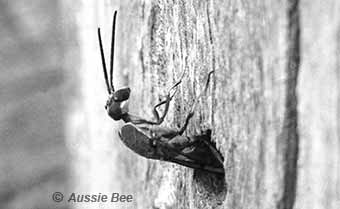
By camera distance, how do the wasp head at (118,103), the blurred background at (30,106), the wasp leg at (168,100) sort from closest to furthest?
the wasp leg at (168,100) < the wasp head at (118,103) < the blurred background at (30,106)

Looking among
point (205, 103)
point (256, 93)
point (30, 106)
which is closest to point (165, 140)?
point (205, 103)

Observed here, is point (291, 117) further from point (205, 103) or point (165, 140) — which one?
point (165, 140)

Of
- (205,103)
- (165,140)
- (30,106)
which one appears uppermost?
(205,103)

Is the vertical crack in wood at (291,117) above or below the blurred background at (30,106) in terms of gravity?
above

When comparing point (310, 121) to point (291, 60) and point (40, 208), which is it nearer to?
point (291, 60)

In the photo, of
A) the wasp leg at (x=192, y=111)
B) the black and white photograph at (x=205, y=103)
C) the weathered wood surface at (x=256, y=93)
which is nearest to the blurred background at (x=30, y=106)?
the black and white photograph at (x=205, y=103)

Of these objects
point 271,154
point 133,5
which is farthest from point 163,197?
point 271,154

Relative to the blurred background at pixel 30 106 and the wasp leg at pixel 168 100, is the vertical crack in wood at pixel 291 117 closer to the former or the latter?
the wasp leg at pixel 168 100

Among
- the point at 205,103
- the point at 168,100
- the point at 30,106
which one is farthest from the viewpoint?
the point at 30,106
